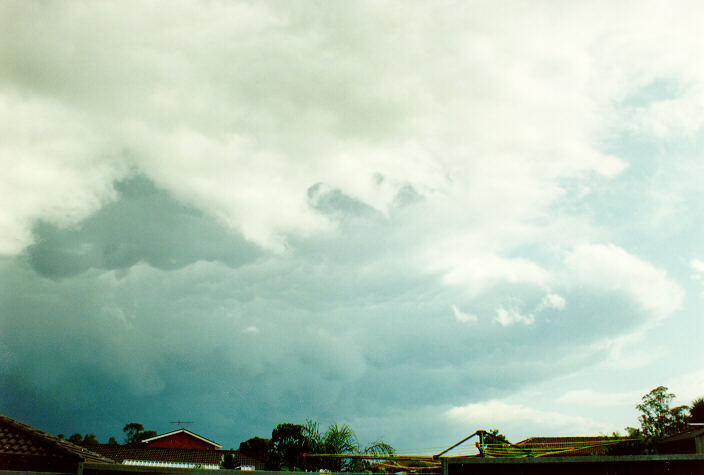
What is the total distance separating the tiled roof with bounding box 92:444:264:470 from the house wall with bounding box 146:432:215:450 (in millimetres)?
3049

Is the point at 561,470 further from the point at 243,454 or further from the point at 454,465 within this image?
the point at 243,454

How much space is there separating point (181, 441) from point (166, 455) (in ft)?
32.8

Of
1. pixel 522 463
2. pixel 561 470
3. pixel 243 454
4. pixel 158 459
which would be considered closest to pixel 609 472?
pixel 561 470

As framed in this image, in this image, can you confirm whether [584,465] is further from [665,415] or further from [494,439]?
[665,415]

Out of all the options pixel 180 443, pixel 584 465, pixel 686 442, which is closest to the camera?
pixel 584 465

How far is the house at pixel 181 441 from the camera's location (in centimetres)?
6426

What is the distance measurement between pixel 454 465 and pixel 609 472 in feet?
16.9

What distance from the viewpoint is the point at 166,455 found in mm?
55719

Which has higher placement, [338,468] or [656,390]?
[656,390]

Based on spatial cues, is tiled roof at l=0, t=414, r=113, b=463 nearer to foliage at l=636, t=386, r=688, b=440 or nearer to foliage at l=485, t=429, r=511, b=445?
foliage at l=485, t=429, r=511, b=445

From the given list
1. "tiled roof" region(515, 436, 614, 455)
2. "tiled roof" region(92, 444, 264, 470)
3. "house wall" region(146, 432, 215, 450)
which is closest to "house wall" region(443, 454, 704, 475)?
"tiled roof" region(515, 436, 614, 455)

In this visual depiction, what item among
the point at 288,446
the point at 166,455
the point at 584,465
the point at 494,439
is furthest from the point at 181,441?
the point at 584,465

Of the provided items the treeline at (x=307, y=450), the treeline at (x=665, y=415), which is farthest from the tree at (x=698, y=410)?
the treeline at (x=307, y=450)

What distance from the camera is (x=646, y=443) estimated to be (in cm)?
2841
